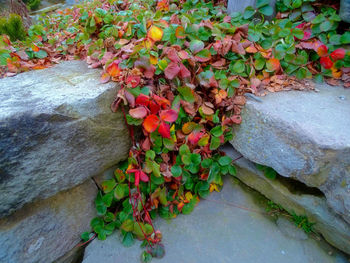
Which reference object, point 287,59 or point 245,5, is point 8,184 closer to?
point 287,59

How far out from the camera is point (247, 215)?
1410mm

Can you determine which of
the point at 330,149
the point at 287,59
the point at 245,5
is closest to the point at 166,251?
the point at 330,149

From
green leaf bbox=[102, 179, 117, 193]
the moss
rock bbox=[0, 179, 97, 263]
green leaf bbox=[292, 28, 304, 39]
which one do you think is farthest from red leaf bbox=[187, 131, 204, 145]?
the moss

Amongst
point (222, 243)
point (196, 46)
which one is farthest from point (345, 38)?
point (222, 243)

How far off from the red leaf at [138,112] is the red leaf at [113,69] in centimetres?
22

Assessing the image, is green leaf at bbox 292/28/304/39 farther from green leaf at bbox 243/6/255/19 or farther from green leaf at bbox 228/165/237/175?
green leaf at bbox 228/165/237/175

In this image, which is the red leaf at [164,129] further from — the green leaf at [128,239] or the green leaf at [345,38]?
the green leaf at [345,38]

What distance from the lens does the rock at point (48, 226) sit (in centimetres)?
108

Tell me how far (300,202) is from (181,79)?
0.90m

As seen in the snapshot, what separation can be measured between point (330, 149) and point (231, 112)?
50cm

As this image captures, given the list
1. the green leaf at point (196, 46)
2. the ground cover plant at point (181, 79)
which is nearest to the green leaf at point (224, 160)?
the ground cover plant at point (181, 79)

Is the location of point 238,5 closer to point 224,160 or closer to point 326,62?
point 326,62

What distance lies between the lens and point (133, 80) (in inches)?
42.8

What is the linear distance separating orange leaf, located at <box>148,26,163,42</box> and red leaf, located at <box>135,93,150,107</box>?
36cm
